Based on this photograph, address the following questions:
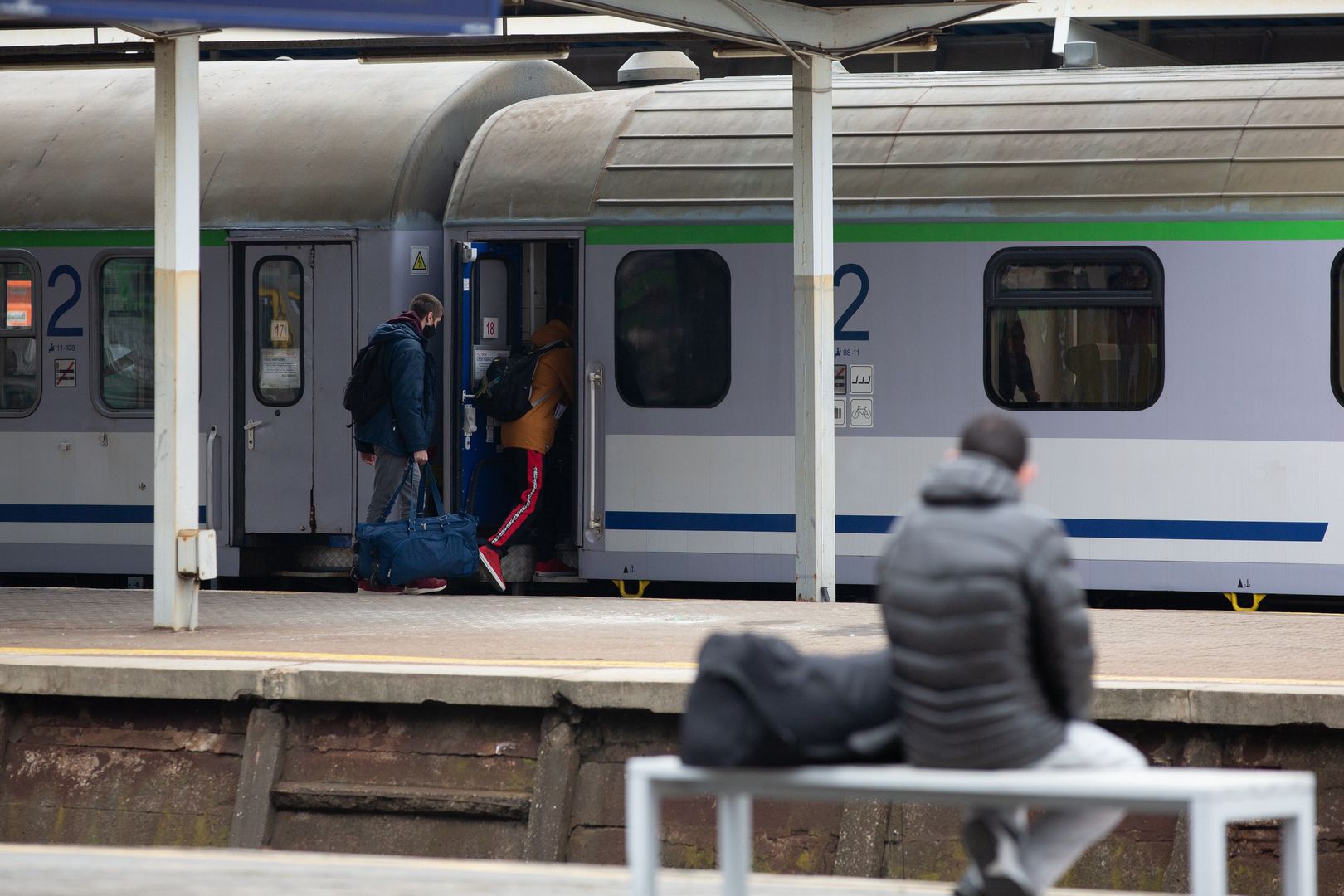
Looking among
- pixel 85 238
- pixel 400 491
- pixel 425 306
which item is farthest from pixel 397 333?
pixel 85 238

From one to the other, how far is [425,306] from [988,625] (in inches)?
292

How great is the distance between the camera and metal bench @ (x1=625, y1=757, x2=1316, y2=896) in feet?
13.1

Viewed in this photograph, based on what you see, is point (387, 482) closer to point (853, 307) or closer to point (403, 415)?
point (403, 415)

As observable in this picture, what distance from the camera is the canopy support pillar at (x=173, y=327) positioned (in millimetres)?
8969

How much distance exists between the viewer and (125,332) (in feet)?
39.7

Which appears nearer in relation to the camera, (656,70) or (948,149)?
(948,149)

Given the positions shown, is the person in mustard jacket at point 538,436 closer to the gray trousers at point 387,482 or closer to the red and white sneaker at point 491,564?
the red and white sneaker at point 491,564

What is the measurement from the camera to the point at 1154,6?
16.8 m

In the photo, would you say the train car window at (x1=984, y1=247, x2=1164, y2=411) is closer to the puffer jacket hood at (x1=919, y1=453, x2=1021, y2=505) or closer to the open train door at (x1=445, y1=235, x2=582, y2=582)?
the open train door at (x1=445, y1=235, x2=582, y2=582)

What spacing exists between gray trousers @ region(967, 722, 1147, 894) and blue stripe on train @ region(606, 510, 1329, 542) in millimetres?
6363

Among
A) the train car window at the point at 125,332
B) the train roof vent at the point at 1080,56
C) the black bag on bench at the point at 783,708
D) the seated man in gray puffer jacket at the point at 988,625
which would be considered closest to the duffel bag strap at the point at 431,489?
the train car window at the point at 125,332

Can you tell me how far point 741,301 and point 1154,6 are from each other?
7428 millimetres

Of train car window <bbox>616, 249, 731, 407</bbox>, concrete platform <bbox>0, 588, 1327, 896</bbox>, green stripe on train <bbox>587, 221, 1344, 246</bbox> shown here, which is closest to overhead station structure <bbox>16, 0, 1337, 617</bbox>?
green stripe on train <bbox>587, 221, 1344, 246</bbox>

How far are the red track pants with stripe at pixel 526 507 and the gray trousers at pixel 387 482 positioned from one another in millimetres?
603
